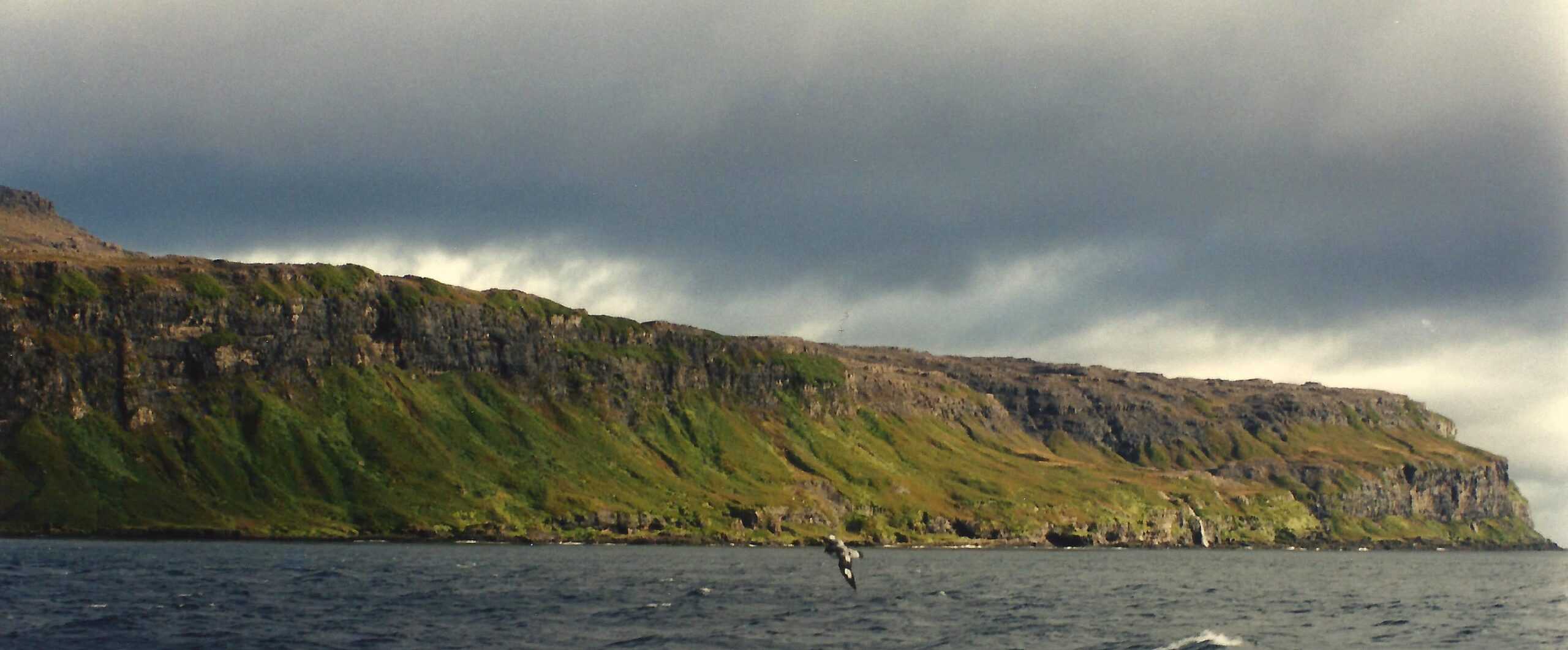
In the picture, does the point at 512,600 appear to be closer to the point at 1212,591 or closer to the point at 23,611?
the point at 23,611

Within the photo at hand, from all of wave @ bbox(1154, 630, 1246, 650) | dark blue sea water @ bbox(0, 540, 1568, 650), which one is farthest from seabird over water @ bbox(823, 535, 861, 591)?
wave @ bbox(1154, 630, 1246, 650)

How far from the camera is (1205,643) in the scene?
100m

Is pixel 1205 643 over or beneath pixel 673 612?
over

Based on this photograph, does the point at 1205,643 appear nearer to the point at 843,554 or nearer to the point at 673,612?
the point at 843,554

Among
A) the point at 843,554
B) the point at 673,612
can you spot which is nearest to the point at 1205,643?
the point at 843,554

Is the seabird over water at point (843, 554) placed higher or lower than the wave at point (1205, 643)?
higher

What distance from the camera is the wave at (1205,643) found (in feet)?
322

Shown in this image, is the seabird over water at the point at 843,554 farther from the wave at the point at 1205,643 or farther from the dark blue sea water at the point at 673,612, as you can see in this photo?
the wave at the point at 1205,643

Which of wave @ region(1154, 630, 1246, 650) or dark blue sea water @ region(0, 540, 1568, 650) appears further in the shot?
wave @ region(1154, 630, 1246, 650)

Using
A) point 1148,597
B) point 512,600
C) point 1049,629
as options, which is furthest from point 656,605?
point 1148,597

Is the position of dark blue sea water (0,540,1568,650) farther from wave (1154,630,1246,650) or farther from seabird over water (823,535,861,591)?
seabird over water (823,535,861,591)

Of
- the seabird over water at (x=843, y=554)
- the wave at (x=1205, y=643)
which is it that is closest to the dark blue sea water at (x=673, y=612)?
the wave at (x=1205, y=643)

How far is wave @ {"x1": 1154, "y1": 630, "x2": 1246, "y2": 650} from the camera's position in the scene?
322 ft

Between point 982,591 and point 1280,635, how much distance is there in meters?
51.2
